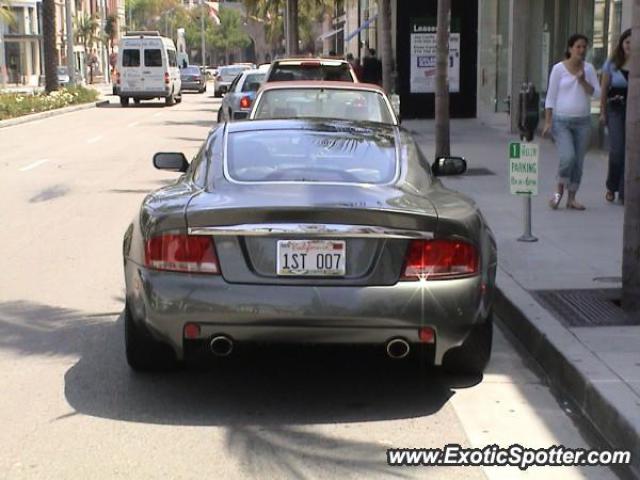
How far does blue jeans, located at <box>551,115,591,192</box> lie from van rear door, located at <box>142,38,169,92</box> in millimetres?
28672

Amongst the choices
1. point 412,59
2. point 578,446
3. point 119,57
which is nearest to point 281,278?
point 578,446

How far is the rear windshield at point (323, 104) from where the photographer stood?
10.4 metres

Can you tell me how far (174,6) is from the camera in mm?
112812

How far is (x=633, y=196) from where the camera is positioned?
6.48 m

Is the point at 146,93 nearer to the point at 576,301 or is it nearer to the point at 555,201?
the point at 555,201

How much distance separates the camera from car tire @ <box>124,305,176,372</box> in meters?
5.33

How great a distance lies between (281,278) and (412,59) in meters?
22.4

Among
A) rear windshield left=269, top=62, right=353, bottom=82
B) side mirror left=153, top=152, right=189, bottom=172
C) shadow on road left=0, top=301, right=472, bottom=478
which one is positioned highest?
rear windshield left=269, top=62, right=353, bottom=82

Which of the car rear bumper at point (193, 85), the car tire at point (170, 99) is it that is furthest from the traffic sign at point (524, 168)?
the car rear bumper at point (193, 85)

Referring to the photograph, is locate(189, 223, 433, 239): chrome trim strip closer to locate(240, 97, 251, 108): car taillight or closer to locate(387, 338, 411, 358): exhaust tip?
locate(387, 338, 411, 358): exhaust tip

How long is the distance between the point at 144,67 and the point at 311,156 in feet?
109

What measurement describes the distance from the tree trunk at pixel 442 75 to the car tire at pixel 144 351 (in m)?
9.16

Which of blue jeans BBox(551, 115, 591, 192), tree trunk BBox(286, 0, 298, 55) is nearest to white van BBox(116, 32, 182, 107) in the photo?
tree trunk BBox(286, 0, 298, 55)

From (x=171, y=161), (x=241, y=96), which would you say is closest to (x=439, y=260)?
(x=171, y=161)
